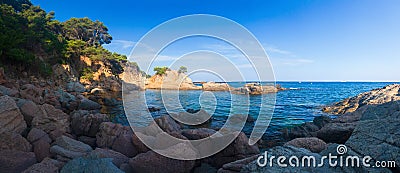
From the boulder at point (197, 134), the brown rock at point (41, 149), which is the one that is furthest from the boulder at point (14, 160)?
the boulder at point (197, 134)

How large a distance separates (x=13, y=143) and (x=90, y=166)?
3.14 meters

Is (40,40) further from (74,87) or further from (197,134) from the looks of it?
(197,134)

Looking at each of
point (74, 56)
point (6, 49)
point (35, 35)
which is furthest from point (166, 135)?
point (74, 56)

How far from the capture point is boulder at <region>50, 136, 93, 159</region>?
16.7 ft

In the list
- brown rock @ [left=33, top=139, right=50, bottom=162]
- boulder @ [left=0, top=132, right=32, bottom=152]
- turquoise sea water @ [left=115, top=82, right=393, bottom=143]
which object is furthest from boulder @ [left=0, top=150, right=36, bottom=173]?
turquoise sea water @ [left=115, top=82, right=393, bottom=143]

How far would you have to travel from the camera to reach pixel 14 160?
4539 mm

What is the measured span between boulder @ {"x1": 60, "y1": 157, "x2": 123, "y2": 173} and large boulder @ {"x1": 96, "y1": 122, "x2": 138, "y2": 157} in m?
2.46

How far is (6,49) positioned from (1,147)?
23.3 metres

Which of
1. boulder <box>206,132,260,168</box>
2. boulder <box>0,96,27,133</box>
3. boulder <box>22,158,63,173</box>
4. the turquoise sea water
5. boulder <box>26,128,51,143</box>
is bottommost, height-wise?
the turquoise sea water

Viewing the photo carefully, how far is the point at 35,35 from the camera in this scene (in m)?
29.3

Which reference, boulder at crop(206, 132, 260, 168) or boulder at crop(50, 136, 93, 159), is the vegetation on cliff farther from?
boulder at crop(206, 132, 260, 168)

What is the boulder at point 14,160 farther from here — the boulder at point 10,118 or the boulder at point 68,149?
→ the boulder at point 10,118


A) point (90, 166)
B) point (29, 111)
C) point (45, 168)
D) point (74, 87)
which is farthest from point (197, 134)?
point (74, 87)

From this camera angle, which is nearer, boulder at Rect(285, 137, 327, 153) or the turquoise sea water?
boulder at Rect(285, 137, 327, 153)
